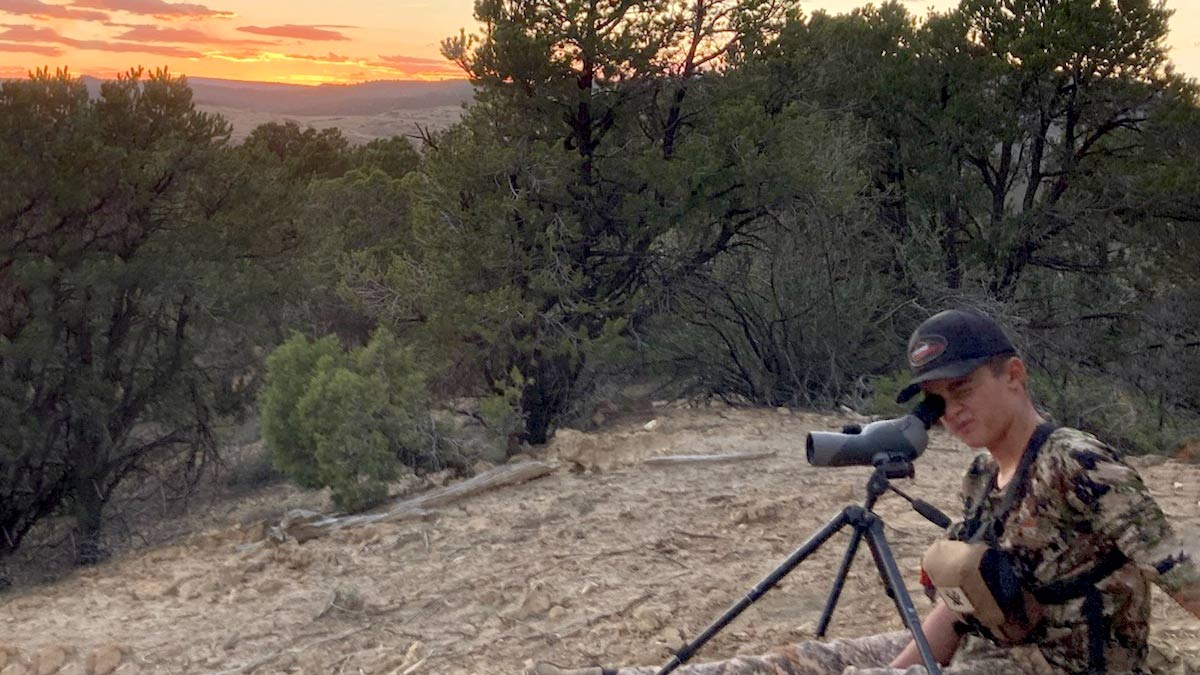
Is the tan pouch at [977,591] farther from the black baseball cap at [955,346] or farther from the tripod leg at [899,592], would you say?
the black baseball cap at [955,346]

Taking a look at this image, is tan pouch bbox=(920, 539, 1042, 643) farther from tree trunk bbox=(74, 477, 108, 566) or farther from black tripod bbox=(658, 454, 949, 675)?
tree trunk bbox=(74, 477, 108, 566)

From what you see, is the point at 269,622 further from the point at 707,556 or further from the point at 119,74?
the point at 119,74

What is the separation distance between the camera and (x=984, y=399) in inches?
84.4

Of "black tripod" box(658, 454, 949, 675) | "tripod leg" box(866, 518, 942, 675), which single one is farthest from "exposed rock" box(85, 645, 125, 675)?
"tripod leg" box(866, 518, 942, 675)

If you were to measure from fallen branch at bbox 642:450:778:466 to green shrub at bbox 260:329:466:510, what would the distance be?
5.04ft

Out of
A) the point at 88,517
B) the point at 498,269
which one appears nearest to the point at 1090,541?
the point at 498,269

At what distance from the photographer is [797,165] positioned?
952 centimetres

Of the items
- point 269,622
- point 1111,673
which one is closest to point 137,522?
point 269,622

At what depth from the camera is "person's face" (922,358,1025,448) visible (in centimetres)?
213

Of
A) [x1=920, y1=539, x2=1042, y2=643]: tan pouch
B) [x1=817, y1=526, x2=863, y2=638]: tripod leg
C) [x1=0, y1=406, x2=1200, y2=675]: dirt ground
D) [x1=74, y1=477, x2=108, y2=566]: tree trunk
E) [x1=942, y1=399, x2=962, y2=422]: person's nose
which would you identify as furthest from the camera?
[x1=74, y1=477, x2=108, y2=566]: tree trunk

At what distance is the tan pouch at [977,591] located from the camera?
2.04 m

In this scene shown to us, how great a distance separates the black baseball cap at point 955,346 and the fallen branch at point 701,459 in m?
4.32

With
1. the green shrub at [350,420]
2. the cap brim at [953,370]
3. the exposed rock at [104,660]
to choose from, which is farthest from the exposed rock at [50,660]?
the cap brim at [953,370]

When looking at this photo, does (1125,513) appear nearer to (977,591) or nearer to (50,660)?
(977,591)
